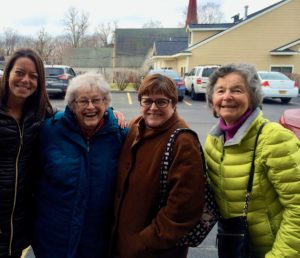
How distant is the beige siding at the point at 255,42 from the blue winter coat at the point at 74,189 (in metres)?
23.0

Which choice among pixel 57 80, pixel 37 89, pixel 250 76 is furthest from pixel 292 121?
pixel 57 80

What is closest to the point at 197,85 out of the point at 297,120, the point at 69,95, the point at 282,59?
the point at 282,59

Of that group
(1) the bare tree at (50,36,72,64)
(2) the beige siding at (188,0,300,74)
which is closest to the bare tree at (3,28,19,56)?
(1) the bare tree at (50,36,72,64)

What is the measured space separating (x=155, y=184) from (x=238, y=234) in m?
0.60

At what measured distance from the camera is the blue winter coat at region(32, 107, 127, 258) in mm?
2178

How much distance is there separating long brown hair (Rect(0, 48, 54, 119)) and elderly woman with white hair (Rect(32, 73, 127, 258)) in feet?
0.44

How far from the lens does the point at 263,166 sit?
6.22ft

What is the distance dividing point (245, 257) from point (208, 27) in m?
26.1

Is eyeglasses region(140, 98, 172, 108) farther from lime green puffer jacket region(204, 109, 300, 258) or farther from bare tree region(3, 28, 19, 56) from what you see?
bare tree region(3, 28, 19, 56)

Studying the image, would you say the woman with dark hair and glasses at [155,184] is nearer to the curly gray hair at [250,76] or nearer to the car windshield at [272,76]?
the curly gray hair at [250,76]

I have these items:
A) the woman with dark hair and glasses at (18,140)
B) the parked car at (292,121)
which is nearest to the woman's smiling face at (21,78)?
the woman with dark hair and glasses at (18,140)

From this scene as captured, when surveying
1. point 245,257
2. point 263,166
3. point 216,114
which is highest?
point 216,114

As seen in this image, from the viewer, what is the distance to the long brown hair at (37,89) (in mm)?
2324

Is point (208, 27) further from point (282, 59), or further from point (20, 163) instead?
point (20, 163)
